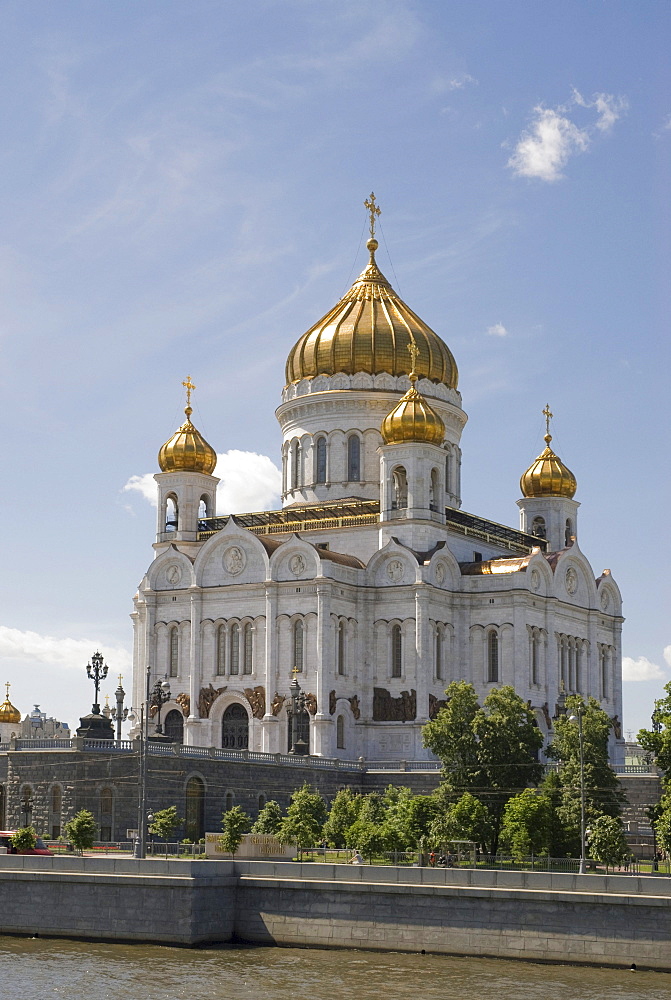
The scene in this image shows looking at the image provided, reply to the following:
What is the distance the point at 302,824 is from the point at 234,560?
24159 millimetres

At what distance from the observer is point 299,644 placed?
2940 inches

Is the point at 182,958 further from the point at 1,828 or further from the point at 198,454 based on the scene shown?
the point at 198,454

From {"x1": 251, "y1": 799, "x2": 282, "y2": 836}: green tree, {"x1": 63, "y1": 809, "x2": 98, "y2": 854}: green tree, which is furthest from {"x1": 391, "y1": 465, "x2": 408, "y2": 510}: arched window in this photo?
{"x1": 63, "y1": 809, "x2": 98, "y2": 854}: green tree

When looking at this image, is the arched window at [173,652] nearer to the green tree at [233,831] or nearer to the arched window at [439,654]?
the arched window at [439,654]

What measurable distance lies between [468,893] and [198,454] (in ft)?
147

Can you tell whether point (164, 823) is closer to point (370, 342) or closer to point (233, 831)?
point (233, 831)

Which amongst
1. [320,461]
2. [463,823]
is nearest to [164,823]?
[463,823]

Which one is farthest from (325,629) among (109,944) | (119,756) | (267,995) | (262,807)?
(267,995)

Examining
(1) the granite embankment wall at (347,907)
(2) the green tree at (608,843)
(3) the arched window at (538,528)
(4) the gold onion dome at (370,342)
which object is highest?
(4) the gold onion dome at (370,342)

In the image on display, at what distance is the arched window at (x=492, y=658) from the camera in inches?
3007

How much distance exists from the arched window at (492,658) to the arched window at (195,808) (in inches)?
783

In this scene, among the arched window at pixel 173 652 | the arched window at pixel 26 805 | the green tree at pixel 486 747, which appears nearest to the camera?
the arched window at pixel 26 805

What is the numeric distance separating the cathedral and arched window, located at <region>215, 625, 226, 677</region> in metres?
0.11

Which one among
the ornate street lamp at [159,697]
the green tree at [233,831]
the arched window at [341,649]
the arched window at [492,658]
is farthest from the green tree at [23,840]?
the arched window at [492,658]
